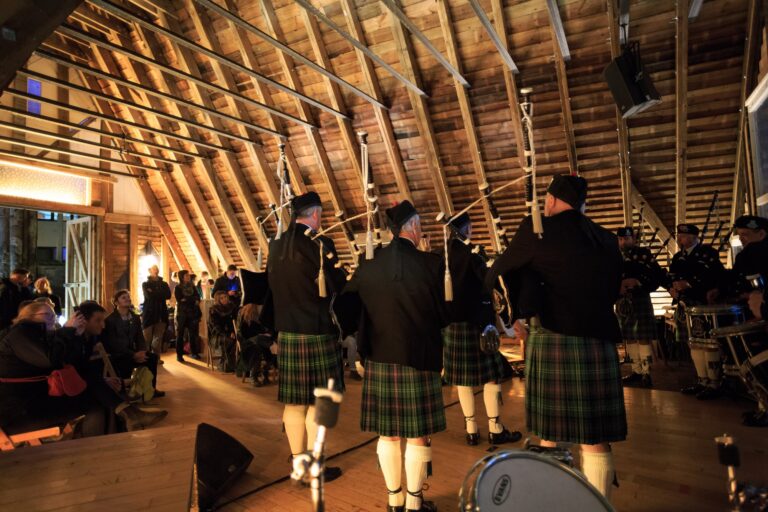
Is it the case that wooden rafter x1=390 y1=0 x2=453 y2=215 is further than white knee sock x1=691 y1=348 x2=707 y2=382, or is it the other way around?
wooden rafter x1=390 y1=0 x2=453 y2=215

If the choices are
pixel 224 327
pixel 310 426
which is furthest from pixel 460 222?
pixel 224 327

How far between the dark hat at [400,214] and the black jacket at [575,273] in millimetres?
555

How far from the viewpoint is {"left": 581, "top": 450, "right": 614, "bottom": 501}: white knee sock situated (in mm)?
1899

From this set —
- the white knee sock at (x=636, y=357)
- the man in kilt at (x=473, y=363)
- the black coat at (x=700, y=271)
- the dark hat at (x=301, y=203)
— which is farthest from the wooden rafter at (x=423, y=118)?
the dark hat at (x=301, y=203)

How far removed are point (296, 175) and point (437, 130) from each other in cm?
265

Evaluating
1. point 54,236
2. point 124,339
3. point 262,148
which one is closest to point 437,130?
point 262,148

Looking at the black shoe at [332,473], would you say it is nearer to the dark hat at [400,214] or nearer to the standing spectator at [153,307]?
the dark hat at [400,214]

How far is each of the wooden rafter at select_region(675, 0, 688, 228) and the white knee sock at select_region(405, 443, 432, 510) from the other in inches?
186

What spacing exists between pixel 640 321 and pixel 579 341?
291cm

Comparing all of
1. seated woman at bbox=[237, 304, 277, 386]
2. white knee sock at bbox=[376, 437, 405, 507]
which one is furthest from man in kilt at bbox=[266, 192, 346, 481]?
seated woman at bbox=[237, 304, 277, 386]

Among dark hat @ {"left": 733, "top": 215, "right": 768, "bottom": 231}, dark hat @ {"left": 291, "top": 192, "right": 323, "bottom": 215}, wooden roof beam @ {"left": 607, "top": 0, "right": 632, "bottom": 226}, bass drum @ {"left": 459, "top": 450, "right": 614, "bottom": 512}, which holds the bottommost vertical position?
bass drum @ {"left": 459, "top": 450, "right": 614, "bottom": 512}

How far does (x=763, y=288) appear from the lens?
298 cm

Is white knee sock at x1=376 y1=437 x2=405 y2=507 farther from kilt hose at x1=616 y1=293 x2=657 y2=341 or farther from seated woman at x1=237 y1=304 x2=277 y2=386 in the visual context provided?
seated woman at x1=237 y1=304 x2=277 y2=386

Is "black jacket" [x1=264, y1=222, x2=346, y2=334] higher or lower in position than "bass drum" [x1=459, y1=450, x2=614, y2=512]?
higher
